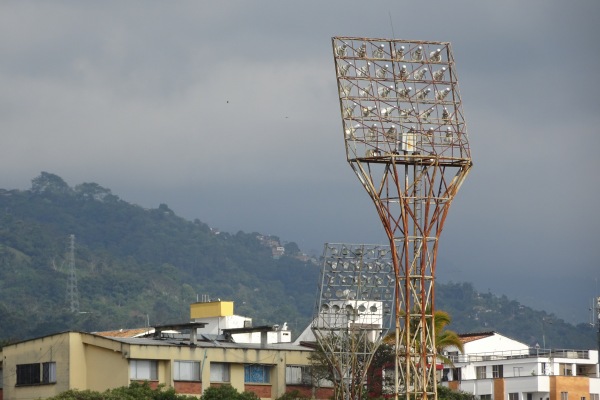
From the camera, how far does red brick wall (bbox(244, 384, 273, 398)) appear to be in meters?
101

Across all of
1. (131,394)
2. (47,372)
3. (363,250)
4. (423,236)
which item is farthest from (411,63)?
(47,372)

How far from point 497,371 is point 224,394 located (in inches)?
1508

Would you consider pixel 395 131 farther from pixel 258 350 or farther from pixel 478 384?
pixel 478 384

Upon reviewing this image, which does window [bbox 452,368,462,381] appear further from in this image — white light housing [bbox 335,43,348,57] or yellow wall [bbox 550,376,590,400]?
white light housing [bbox 335,43,348,57]

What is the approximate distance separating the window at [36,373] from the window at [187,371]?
8070 millimetres

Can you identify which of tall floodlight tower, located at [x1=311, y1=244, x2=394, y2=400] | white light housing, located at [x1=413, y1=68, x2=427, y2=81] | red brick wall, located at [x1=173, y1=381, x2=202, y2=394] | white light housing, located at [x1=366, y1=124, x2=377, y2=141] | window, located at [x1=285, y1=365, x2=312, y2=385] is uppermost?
white light housing, located at [x1=413, y1=68, x2=427, y2=81]

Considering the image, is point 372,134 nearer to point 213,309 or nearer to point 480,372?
point 480,372

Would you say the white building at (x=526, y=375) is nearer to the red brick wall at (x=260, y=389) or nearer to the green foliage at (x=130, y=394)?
the red brick wall at (x=260, y=389)

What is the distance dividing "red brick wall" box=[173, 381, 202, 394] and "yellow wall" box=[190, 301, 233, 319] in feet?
123

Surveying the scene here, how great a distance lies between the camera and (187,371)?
323 ft

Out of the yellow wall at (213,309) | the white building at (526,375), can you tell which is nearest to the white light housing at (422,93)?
the white building at (526,375)

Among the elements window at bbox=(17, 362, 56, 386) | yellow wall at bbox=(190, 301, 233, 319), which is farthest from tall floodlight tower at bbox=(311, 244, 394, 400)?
yellow wall at bbox=(190, 301, 233, 319)

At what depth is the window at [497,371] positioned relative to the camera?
123 metres

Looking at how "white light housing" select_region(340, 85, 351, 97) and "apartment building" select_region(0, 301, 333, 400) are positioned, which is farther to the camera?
"apartment building" select_region(0, 301, 333, 400)
